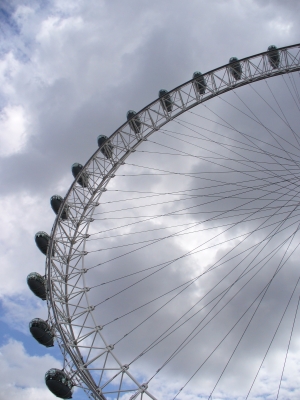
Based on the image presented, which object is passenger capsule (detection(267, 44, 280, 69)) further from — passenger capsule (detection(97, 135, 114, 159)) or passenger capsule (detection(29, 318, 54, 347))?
passenger capsule (detection(29, 318, 54, 347))

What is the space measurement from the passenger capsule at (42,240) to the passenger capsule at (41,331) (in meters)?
4.40

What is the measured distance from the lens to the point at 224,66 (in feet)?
76.0

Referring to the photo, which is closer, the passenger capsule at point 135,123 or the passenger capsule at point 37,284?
the passenger capsule at point 37,284

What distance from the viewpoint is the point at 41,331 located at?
17359 millimetres

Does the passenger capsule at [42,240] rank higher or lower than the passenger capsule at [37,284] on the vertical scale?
higher

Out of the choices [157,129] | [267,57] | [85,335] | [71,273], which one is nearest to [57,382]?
[85,335]

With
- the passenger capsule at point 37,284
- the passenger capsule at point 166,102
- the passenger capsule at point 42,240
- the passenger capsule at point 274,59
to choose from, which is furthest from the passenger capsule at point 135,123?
the passenger capsule at point 37,284

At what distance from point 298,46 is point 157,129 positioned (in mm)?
10101

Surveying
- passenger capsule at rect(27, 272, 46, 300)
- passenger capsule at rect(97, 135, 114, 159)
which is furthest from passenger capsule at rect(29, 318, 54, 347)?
passenger capsule at rect(97, 135, 114, 159)

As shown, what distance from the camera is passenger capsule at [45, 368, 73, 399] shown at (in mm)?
15781

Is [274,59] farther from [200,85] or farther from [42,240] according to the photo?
[42,240]

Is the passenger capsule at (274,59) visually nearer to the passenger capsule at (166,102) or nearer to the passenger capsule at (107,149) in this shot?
the passenger capsule at (166,102)

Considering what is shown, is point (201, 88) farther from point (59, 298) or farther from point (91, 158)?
point (59, 298)

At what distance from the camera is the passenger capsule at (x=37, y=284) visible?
18781 millimetres
